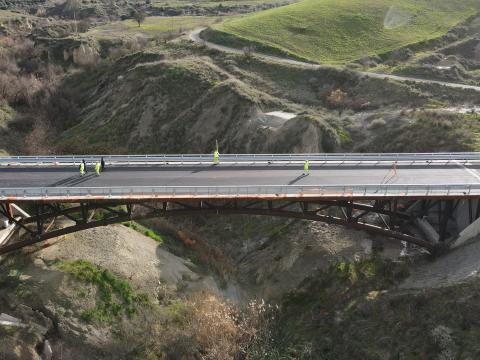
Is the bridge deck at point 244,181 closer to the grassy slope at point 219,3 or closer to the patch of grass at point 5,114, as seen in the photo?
the patch of grass at point 5,114

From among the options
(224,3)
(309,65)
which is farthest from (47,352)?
(224,3)

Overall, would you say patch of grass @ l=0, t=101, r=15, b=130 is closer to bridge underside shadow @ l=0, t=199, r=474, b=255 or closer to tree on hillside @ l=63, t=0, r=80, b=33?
bridge underside shadow @ l=0, t=199, r=474, b=255

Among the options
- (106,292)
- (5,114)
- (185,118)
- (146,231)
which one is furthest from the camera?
(5,114)

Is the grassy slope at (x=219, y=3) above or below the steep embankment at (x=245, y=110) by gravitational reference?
above

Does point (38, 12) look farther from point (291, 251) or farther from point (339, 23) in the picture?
point (291, 251)

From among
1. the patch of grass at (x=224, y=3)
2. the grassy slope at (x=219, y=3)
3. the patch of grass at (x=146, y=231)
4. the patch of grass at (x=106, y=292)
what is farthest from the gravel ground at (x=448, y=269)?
the grassy slope at (x=219, y=3)

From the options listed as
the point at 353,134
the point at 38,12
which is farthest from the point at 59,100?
the point at 38,12

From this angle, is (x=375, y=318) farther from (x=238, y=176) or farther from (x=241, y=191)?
(x=238, y=176)
